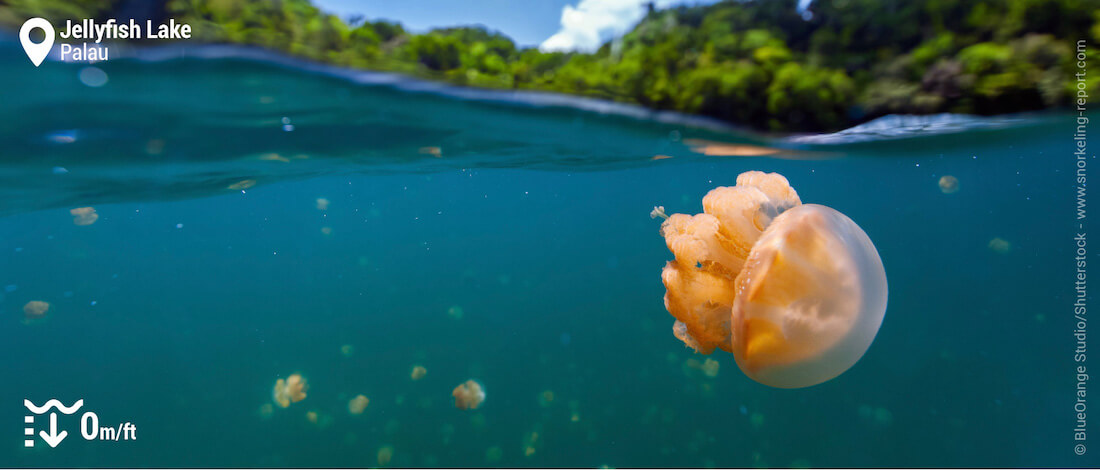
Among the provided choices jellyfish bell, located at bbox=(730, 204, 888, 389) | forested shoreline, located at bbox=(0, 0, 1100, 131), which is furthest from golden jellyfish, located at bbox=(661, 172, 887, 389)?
forested shoreline, located at bbox=(0, 0, 1100, 131)

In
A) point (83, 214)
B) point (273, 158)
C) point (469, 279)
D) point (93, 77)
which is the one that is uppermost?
point (93, 77)

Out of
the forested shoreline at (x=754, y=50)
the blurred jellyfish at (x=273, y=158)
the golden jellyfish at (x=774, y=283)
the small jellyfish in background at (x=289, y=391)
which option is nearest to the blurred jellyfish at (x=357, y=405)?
the small jellyfish in background at (x=289, y=391)

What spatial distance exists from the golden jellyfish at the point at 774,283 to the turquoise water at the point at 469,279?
2.39 m

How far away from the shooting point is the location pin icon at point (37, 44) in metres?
3.03

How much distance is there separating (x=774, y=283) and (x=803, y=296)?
210 millimetres

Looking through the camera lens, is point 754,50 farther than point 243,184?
No

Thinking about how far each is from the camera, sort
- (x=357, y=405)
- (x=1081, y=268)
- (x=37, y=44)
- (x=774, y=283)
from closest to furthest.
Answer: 1. (x=774, y=283)
2. (x=37, y=44)
3. (x=1081, y=268)
4. (x=357, y=405)

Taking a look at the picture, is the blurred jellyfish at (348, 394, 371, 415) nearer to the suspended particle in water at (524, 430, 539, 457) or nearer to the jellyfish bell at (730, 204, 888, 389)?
the suspended particle in water at (524, 430, 539, 457)

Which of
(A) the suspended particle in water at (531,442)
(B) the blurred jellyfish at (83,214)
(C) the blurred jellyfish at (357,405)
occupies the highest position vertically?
(B) the blurred jellyfish at (83,214)

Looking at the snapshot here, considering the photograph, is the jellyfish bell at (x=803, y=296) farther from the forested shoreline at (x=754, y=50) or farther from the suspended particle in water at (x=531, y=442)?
the suspended particle in water at (x=531, y=442)

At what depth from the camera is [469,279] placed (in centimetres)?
2456

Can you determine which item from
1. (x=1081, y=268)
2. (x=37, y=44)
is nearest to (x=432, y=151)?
(x=37, y=44)

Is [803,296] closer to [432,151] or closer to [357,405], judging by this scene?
[432,151]

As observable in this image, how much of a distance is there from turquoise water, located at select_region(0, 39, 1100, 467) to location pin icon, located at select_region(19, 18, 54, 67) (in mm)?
122
